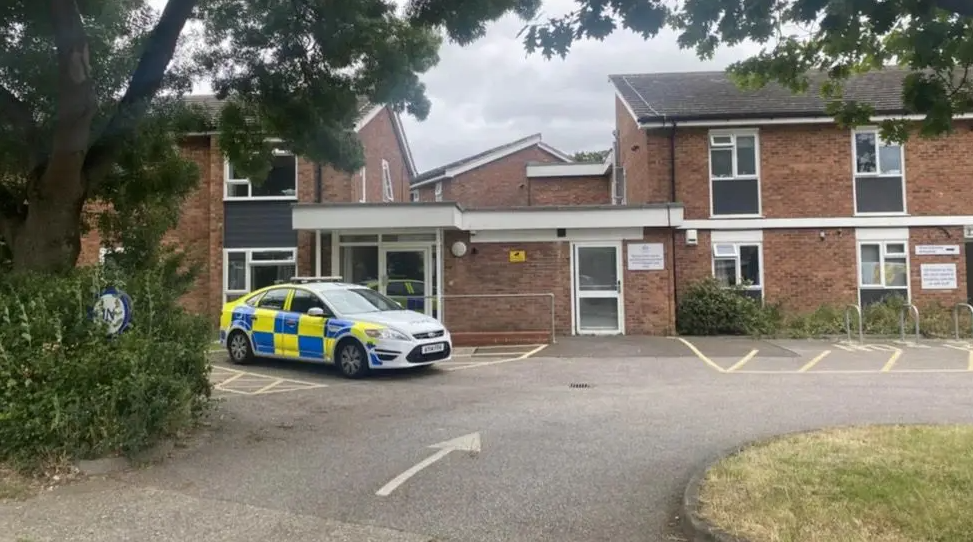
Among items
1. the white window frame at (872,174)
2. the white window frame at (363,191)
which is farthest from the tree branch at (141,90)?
the white window frame at (872,174)

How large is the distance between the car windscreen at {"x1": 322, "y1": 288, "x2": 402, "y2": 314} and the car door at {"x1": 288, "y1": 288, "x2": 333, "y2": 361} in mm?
186

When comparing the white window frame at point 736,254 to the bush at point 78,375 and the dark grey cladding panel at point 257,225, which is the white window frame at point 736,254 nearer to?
the dark grey cladding panel at point 257,225

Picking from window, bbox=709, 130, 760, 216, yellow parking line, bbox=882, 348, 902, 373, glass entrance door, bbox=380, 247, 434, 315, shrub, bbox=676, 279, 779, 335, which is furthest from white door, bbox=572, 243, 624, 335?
yellow parking line, bbox=882, 348, 902, 373

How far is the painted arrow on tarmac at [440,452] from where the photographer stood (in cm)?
492

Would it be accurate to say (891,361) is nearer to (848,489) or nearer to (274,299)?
(848,489)

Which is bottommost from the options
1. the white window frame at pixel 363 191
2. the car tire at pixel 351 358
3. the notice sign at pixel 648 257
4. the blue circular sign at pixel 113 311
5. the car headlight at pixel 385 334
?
the car tire at pixel 351 358

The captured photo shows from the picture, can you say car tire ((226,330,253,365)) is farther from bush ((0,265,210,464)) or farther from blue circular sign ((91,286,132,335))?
blue circular sign ((91,286,132,335))

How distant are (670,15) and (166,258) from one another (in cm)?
617

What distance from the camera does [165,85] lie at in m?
8.34

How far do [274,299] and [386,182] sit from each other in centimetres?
1380

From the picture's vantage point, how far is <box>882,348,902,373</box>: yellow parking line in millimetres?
10387

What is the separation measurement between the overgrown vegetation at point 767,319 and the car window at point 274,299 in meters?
8.79

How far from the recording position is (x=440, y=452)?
230 inches

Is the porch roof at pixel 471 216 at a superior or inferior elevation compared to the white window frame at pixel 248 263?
superior
